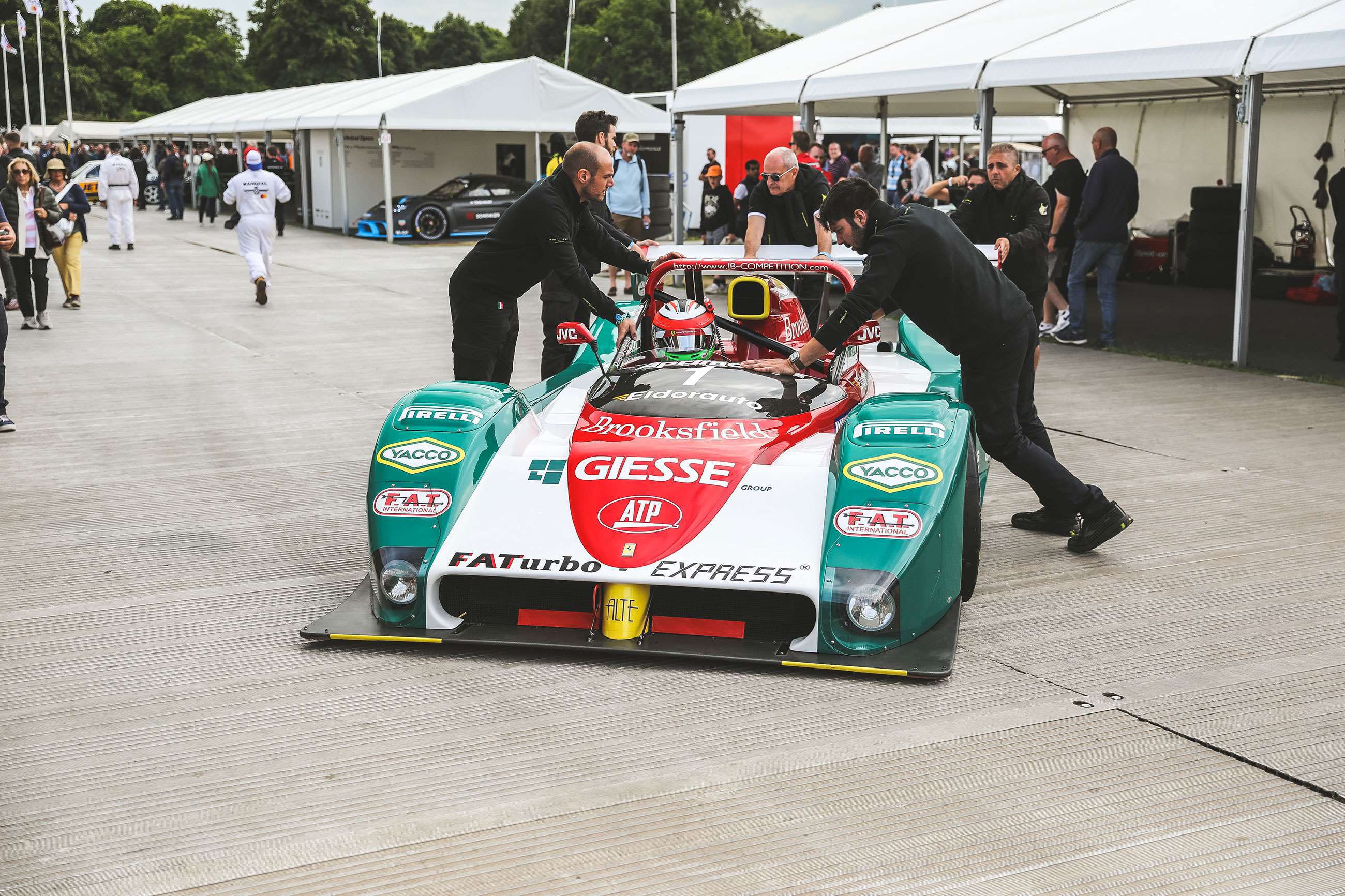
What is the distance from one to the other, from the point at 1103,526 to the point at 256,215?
12466mm

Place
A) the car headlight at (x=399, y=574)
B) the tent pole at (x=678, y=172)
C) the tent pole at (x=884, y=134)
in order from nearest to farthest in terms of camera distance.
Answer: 1. the car headlight at (x=399, y=574)
2. the tent pole at (x=884, y=134)
3. the tent pole at (x=678, y=172)

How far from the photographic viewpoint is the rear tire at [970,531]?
4.88 metres

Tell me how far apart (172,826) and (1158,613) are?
3492 millimetres

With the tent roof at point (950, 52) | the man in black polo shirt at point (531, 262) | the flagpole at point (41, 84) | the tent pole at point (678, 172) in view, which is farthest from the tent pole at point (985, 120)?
the flagpole at point (41, 84)

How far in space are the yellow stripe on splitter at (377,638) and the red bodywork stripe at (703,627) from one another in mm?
761

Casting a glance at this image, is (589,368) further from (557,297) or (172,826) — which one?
(172,826)

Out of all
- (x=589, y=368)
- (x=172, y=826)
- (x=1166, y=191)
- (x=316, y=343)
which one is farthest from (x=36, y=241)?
(x=1166, y=191)

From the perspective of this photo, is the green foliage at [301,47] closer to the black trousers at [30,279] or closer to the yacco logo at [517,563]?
the black trousers at [30,279]

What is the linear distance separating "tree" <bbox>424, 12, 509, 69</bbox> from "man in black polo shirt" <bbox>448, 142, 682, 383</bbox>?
326ft

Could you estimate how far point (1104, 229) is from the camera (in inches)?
468

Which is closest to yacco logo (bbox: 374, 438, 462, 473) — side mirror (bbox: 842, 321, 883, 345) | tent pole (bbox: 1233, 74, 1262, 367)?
side mirror (bbox: 842, 321, 883, 345)

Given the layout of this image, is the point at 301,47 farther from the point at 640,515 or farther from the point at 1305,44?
the point at 640,515

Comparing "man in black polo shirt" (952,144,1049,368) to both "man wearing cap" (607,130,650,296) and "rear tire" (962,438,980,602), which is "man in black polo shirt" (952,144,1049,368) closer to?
"rear tire" (962,438,980,602)

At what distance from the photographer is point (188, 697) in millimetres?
4152
